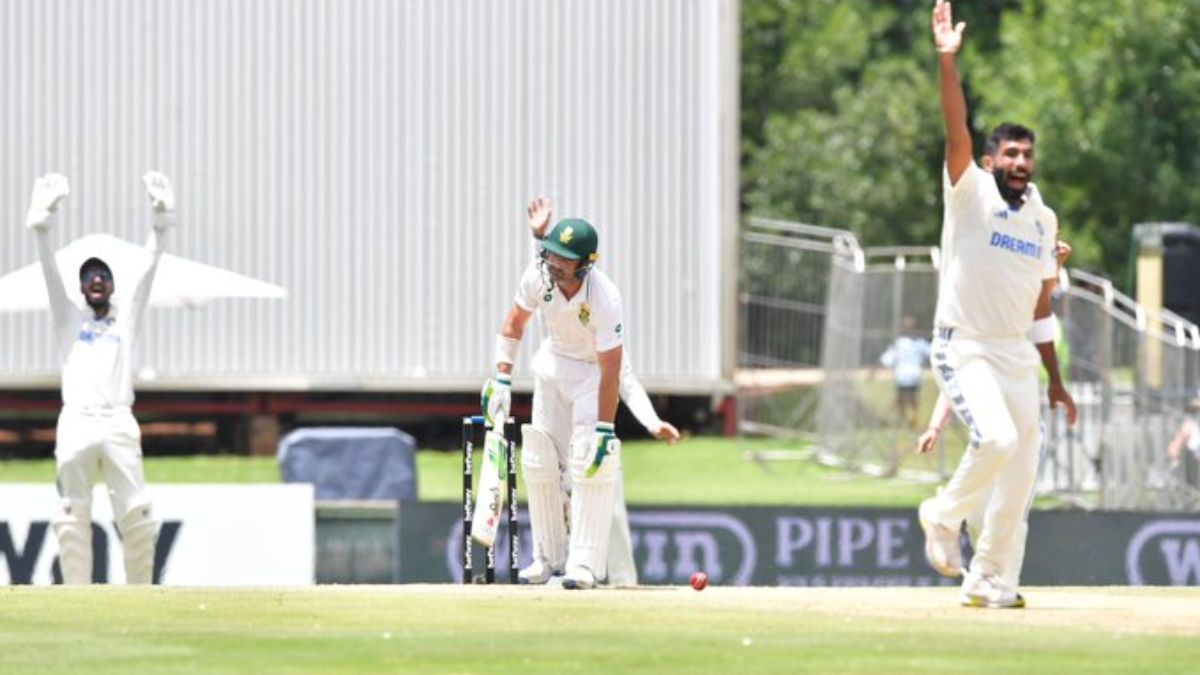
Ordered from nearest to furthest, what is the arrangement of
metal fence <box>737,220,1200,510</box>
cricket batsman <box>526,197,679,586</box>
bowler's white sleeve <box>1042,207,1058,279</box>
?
bowler's white sleeve <box>1042,207,1058,279</box>, cricket batsman <box>526,197,679,586</box>, metal fence <box>737,220,1200,510</box>

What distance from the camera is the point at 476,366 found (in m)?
27.7

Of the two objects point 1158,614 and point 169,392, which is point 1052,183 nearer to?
point 169,392

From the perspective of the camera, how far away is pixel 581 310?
1380cm

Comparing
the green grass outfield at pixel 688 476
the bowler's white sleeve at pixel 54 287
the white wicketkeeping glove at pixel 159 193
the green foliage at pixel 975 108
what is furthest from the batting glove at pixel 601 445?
the green foliage at pixel 975 108

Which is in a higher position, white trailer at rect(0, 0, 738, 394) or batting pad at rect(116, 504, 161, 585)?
white trailer at rect(0, 0, 738, 394)

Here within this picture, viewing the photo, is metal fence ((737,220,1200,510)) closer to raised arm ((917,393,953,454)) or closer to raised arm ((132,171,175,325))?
raised arm ((132,171,175,325))

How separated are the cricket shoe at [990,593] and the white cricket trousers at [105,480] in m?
5.80

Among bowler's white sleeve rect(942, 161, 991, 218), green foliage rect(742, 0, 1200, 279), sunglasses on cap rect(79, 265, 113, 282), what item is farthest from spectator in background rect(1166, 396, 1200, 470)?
green foliage rect(742, 0, 1200, 279)

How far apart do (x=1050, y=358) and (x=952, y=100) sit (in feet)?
5.16

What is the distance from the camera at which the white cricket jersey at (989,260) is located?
40.4 ft

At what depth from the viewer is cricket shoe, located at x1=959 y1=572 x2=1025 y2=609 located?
1270cm

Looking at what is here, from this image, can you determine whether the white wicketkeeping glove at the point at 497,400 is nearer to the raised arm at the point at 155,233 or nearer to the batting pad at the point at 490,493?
the batting pad at the point at 490,493

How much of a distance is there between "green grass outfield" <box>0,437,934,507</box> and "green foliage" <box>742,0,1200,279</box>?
13.6m

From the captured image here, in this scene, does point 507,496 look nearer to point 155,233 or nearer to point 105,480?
point 105,480
